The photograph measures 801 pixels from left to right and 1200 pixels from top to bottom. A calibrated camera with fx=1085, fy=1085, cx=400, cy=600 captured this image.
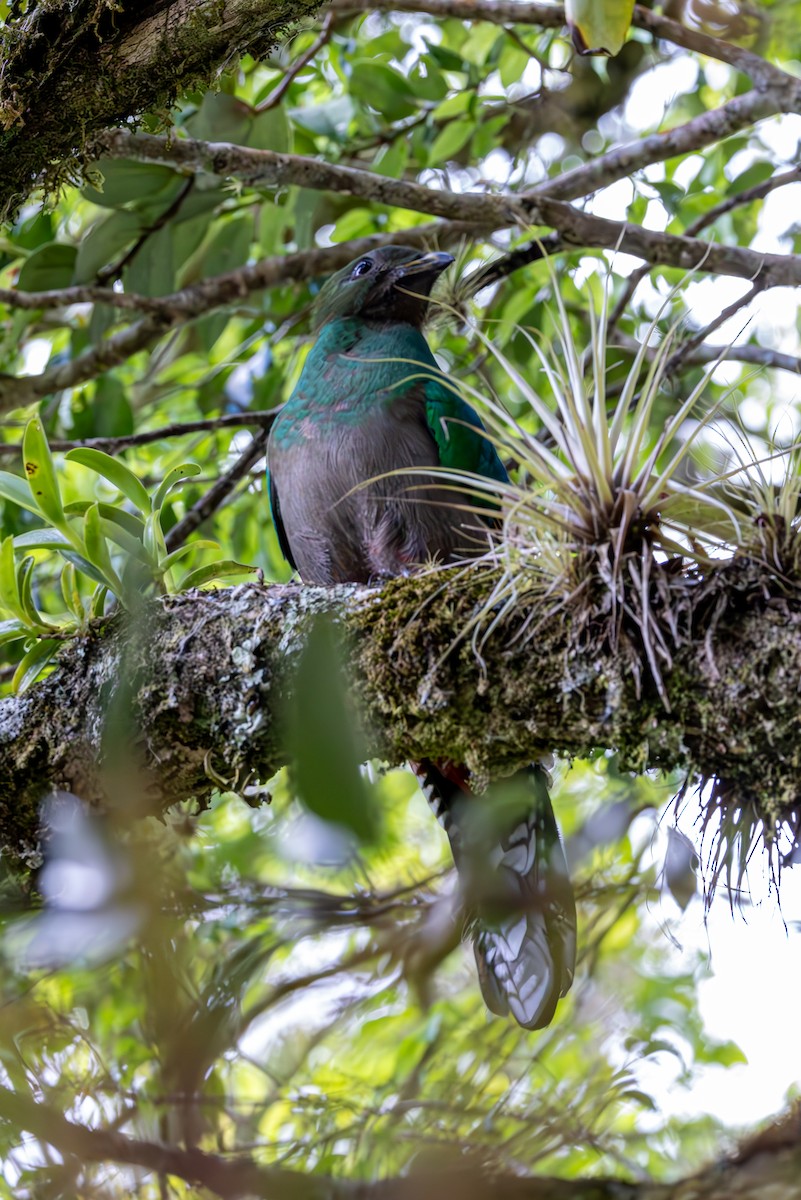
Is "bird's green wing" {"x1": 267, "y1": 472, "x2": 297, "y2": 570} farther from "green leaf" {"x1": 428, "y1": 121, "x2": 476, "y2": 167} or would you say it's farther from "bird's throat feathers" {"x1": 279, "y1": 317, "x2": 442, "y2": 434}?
"green leaf" {"x1": 428, "y1": 121, "x2": 476, "y2": 167}

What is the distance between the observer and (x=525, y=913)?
2.12 m

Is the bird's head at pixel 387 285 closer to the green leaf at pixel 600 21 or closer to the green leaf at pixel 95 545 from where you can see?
the green leaf at pixel 600 21

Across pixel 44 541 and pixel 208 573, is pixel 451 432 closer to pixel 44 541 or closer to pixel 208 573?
pixel 208 573

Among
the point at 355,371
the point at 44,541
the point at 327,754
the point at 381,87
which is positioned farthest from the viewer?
the point at 381,87

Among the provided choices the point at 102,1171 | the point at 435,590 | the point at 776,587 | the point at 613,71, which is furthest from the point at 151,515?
the point at 613,71

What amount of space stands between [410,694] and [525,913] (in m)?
0.59

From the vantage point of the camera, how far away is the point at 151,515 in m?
2.36

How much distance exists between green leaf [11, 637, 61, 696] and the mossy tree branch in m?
0.10

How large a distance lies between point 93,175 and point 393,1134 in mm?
1905

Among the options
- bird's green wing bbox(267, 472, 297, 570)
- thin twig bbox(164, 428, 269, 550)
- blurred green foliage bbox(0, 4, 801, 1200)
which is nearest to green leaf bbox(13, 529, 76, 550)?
blurred green foliage bbox(0, 4, 801, 1200)

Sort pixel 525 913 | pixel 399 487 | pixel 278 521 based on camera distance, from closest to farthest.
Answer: pixel 525 913
pixel 399 487
pixel 278 521

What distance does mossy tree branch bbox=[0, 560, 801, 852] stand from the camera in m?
1.62

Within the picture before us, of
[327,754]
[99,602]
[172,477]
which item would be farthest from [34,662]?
[327,754]

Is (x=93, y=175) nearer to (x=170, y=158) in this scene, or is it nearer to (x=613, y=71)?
(x=170, y=158)
